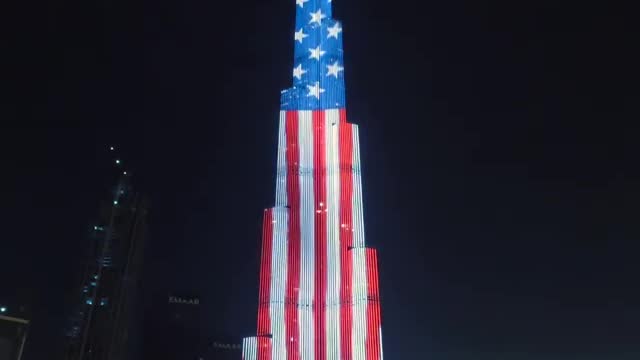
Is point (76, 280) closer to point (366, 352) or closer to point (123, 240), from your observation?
point (123, 240)

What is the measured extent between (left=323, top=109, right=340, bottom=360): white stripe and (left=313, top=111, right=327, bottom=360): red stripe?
90 mm

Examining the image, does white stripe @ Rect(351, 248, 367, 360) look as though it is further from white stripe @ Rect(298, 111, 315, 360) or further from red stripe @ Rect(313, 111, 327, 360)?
white stripe @ Rect(298, 111, 315, 360)

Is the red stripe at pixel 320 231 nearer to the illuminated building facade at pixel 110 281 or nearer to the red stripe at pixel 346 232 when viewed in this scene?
the red stripe at pixel 346 232

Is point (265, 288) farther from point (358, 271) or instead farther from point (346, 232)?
point (346, 232)

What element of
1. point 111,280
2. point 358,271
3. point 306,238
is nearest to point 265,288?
point 306,238

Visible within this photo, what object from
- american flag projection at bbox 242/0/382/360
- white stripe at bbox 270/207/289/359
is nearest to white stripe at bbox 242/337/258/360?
american flag projection at bbox 242/0/382/360

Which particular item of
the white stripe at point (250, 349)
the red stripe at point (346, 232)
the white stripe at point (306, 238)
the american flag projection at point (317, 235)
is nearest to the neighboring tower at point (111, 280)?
the white stripe at point (250, 349)

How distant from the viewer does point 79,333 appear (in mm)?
14094

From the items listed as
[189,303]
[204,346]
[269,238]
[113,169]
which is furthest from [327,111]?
[204,346]

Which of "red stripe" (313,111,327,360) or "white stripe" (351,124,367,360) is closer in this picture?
"white stripe" (351,124,367,360)

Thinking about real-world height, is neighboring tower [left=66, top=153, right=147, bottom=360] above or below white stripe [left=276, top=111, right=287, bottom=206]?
below

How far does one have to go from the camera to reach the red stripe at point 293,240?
1477cm

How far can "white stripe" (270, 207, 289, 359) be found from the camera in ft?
48.3

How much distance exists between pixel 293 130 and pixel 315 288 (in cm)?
416
